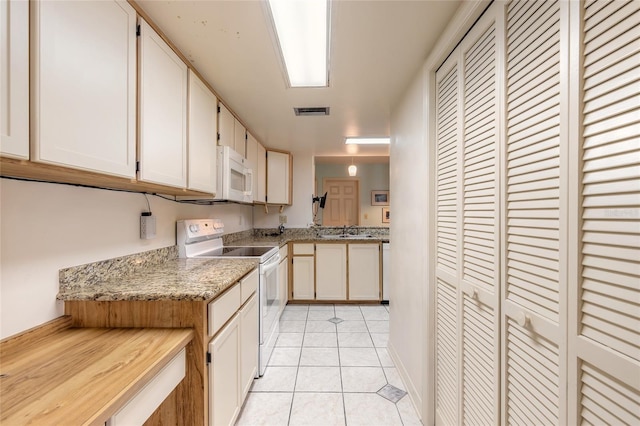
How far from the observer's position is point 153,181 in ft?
4.06

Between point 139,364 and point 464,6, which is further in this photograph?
point 464,6

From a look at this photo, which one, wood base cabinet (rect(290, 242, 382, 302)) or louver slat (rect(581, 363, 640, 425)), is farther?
wood base cabinet (rect(290, 242, 382, 302))

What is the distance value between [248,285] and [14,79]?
1366 mm

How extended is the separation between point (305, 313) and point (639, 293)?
3095 millimetres

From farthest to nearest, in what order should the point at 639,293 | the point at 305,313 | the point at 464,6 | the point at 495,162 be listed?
the point at 305,313, the point at 464,6, the point at 495,162, the point at 639,293

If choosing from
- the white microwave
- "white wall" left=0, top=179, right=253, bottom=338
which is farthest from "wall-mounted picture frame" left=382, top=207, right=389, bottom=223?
"white wall" left=0, top=179, right=253, bottom=338

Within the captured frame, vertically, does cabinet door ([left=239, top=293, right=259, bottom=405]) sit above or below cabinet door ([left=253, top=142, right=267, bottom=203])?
below

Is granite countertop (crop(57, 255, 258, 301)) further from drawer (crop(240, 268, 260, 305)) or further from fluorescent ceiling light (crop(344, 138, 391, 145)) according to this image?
fluorescent ceiling light (crop(344, 138, 391, 145))

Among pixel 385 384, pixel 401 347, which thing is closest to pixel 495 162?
pixel 401 347

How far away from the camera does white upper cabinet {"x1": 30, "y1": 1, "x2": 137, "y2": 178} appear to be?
755 mm

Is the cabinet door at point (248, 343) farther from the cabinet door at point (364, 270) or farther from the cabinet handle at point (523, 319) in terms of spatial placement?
the cabinet door at point (364, 270)

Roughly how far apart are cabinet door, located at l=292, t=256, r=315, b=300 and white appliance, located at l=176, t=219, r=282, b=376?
96cm

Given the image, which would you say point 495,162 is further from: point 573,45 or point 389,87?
point 389,87

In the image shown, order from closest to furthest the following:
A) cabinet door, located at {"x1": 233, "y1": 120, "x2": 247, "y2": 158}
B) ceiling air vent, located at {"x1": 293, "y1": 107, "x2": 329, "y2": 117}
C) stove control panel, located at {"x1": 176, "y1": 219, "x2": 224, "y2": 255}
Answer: stove control panel, located at {"x1": 176, "y1": 219, "x2": 224, "y2": 255} < ceiling air vent, located at {"x1": 293, "y1": 107, "x2": 329, "y2": 117} < cabinet door, located at {"x1": 233, "y1": 120, "x2": 247, "y2": 158}
